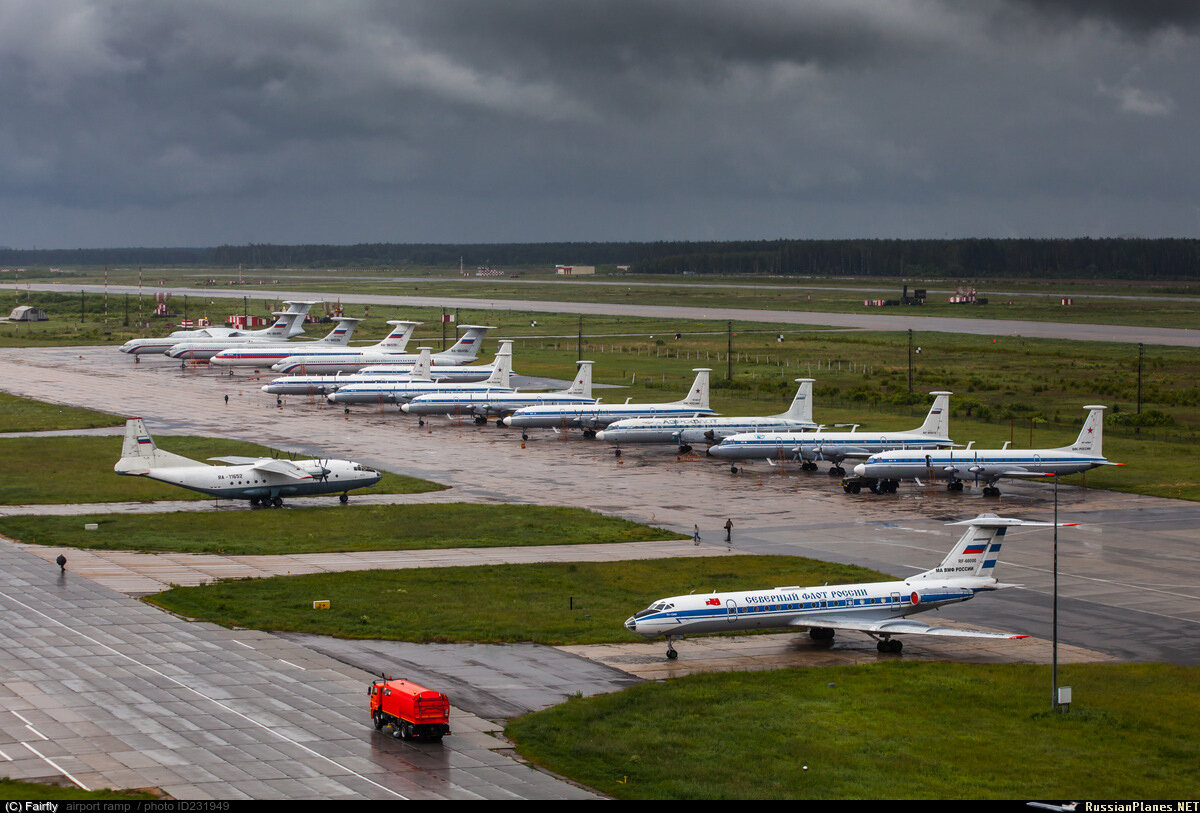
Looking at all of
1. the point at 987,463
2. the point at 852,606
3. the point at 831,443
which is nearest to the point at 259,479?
the point at 831,443

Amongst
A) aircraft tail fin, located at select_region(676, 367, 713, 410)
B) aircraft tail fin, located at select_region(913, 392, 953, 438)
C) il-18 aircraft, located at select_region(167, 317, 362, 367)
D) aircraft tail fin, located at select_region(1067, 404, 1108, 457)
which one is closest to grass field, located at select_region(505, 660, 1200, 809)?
aircraft tail fin, located at select_region(1067, 404, 1108, 457)

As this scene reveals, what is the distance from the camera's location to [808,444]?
372ft

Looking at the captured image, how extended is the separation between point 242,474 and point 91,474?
20061 mm

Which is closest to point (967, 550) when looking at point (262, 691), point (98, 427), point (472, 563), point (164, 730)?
point (472, 563)

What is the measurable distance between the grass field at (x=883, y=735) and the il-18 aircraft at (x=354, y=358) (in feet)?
425

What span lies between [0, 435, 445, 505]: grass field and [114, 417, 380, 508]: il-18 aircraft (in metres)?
4.56

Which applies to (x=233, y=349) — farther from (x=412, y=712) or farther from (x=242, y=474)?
(x=412, y=712)

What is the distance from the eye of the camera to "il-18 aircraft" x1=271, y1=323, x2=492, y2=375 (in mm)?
181000

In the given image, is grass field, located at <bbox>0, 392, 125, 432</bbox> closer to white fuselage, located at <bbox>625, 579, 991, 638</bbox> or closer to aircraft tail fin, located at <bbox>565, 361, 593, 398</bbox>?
aircraft tail fin, located at <bbox>565, 361, 593, 398</bbox>

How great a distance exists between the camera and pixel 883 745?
1893 inches

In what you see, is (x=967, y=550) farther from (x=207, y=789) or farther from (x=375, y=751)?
(x=207, y=789)

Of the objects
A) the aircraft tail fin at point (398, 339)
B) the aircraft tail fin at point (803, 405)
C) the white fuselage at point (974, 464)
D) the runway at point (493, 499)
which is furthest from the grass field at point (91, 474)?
the aircraft tail fin at point (398, 339)

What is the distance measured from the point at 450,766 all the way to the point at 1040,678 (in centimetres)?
2673

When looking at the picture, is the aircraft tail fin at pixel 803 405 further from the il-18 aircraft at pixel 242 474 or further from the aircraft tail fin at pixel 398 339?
the aircraft tail fin at pixel 398 339
